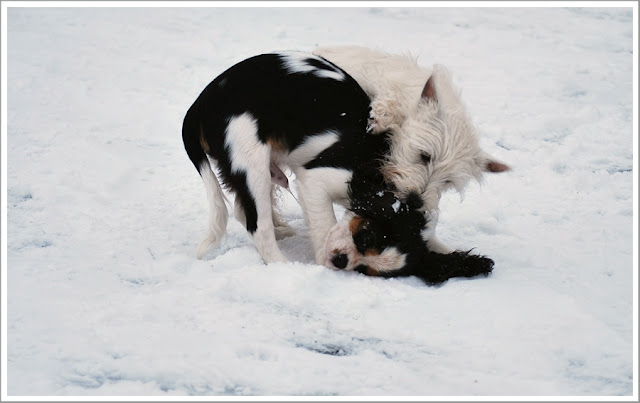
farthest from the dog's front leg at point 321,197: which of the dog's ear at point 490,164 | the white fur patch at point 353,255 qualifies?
the dog's ear at point 490,164

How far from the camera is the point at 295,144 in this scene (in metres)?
4.02

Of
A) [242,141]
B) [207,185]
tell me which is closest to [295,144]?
[242,141]

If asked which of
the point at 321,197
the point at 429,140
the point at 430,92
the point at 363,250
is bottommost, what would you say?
the point at 363,250

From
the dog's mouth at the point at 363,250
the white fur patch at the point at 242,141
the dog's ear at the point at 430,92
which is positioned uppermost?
the dog's ear at the point at 430,92

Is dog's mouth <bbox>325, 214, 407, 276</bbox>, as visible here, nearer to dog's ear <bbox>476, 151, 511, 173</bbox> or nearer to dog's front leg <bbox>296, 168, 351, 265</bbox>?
dog's front leg <bbox>296, 168, 351, 265</bbox>

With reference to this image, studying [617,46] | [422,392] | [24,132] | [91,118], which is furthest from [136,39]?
[422,392]

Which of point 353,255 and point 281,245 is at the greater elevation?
point 353,255

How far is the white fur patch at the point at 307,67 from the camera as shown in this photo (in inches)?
162

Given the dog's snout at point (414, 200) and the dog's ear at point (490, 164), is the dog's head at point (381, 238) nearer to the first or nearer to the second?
the dog's snout at point (414, 200)

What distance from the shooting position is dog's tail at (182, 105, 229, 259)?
13.6 ft

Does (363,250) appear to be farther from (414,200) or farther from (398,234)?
(414,200)

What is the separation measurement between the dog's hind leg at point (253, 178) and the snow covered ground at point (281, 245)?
0.13 m

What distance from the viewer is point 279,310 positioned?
3.40 metres

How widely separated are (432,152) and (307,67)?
94cm
